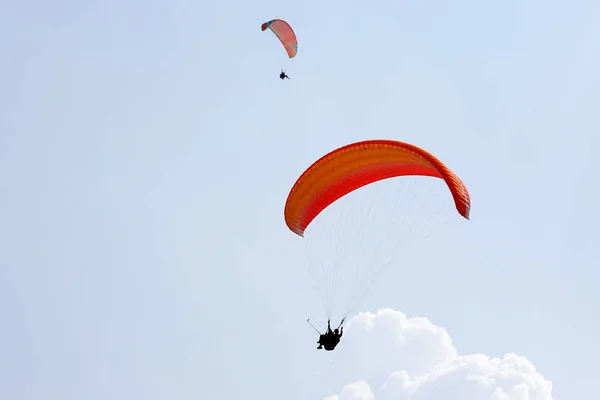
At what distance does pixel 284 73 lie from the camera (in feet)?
235

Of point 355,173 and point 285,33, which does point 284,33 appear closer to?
point 285,33

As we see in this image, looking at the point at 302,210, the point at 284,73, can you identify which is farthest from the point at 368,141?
the point at 284,73

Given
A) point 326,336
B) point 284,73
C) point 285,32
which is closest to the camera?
point 326,336

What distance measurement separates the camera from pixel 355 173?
45.6m

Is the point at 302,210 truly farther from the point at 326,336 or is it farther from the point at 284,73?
the point at 284,73

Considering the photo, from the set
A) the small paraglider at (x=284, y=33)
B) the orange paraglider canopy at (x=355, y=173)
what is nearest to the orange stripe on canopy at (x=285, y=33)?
the small paraglider at (x=284, y=33)

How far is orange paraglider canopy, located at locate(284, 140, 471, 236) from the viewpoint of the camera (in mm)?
40812

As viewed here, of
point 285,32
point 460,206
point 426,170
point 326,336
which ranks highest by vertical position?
point 285,32

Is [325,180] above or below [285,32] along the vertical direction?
below

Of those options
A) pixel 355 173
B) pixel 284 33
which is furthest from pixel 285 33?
pixel 355 173

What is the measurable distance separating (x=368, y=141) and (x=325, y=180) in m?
3.58

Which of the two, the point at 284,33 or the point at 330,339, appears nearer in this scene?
the point at 330,339

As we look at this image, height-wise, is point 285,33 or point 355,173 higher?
point 285,33

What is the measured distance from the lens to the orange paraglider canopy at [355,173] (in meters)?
40.8
